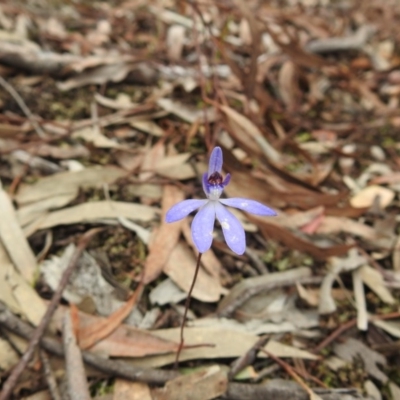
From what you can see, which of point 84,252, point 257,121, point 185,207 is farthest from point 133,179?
point 185,207

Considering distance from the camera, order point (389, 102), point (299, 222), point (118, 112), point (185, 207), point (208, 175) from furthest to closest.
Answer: point (389, 102)
point (118, 112)
point (299, 222)
point (208, 175)
point (185, 207)

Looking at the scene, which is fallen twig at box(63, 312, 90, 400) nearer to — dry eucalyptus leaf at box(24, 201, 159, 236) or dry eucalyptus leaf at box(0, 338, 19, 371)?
dry eucalyptus leaf at box(0, 338, 19, 371)

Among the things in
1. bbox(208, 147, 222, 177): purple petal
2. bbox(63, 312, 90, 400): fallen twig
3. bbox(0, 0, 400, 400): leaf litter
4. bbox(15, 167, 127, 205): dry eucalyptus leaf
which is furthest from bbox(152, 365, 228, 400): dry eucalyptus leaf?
bbox(15, 167, 127, 205): dry eucalyptus leaf

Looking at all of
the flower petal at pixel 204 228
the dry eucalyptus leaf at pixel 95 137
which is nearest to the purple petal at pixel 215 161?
the flower petal at pixel 204 228

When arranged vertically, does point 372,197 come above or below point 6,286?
below

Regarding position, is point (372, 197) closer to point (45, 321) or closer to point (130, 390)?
point (130, 390)

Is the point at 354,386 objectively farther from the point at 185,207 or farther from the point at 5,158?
the point at 5,158

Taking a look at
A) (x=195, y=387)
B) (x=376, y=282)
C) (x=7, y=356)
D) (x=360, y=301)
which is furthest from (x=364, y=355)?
(x=7, y=356)

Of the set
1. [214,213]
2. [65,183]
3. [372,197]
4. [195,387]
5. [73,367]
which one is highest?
[214,213]
